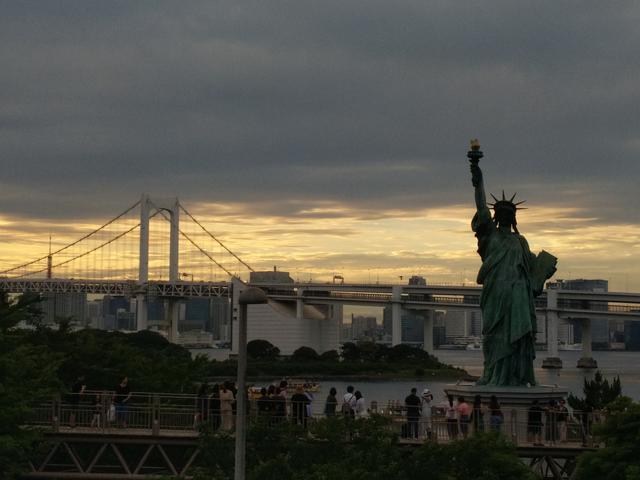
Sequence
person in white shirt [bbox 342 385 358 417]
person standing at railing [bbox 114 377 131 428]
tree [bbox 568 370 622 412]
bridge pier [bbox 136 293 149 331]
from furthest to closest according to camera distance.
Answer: bridge pier [bbox 136 293 149 331] < tree [bbox 568 370 622 412] < person standing at railing [bbox 114 377 131 428] < person in white shirt [bbox 342 385 358 417]

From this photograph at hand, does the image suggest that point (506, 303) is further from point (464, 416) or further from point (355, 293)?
point (355, 293)

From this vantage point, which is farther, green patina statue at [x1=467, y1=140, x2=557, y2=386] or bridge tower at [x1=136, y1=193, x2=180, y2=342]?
bridge tower at [x1=136, y1=193, x2=180, y2=342]

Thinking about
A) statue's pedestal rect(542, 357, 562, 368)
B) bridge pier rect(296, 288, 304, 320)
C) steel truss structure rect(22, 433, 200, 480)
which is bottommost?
steel truss structure rect(22, 433, 200, 480)

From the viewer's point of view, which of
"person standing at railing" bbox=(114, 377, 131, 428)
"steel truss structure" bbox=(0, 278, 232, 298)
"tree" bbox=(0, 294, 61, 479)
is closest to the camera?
"tree" bbox=(0, 294, 61, 479)

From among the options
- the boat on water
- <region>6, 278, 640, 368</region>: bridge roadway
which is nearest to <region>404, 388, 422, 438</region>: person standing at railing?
the boat on water

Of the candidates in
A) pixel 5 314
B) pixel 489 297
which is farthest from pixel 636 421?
pixel 5 314

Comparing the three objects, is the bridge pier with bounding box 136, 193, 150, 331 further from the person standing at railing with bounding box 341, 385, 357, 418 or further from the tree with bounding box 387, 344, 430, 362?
the person standing at railing with bounding box 341, 385, 357, 418

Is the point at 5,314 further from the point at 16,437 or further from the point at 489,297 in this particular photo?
the point at 489,297

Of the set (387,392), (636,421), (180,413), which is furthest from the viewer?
(387,392)
